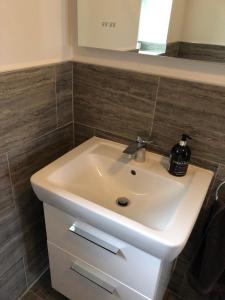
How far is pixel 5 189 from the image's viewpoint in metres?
1.09

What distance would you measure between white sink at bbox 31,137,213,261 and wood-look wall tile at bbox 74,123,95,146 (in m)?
0.07

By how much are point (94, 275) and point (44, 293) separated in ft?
2.02

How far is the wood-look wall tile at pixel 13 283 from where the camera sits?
1.27 m

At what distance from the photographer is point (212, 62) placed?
933 millimetres

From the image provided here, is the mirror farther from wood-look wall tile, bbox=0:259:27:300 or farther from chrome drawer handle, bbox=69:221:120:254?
wood-look wall tile, bbox=0:259:27:300

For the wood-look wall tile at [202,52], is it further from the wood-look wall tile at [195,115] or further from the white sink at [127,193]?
the white sink at [127,193]

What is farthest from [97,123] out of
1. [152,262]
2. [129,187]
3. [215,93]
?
[152,262]

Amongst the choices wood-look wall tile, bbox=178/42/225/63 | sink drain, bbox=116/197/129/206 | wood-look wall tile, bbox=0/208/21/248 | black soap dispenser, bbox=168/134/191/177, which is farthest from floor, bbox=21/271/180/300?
wood-look wall tile, bbox=178/42/225/63

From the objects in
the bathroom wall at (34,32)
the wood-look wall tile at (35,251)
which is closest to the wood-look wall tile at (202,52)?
the bathroom wall at (34,32)

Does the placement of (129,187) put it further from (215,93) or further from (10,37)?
(10,37)

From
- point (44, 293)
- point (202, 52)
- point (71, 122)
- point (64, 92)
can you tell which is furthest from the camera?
point (44, 293)

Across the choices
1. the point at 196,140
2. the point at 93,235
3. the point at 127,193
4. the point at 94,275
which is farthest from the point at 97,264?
the point at 196,140

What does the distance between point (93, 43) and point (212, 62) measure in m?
0.53

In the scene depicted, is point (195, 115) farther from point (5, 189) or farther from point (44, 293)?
point (44, 293)
